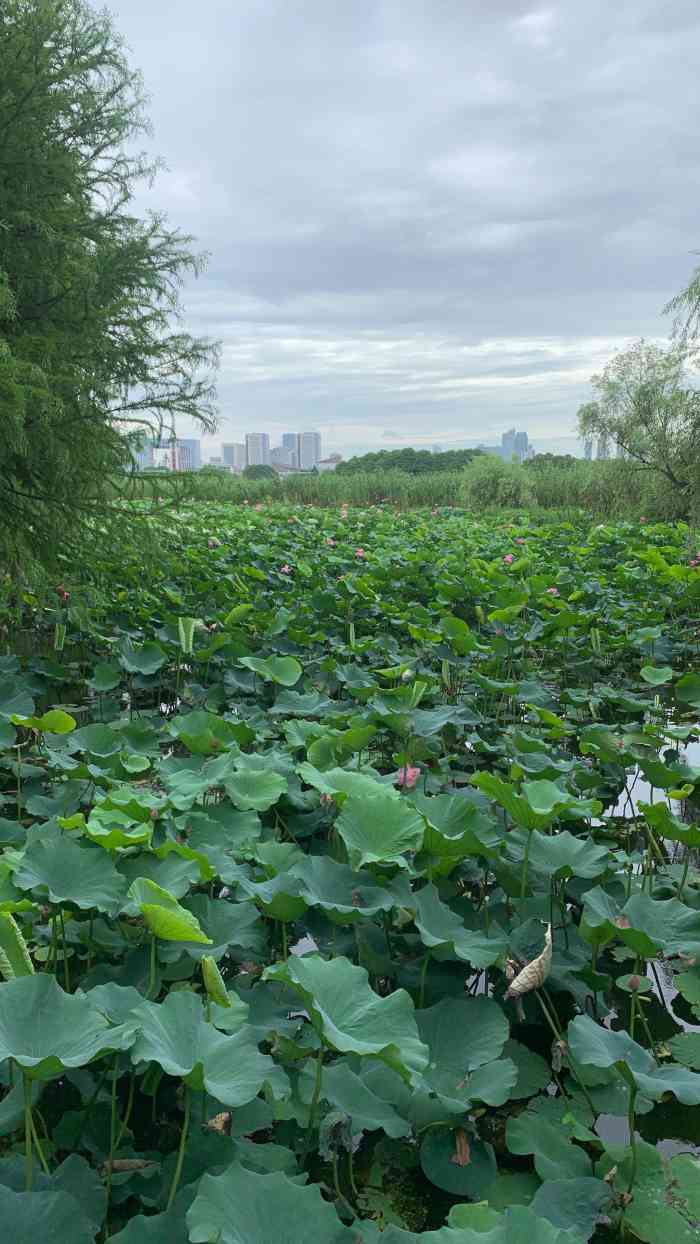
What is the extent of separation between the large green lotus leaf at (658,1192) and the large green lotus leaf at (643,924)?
28 centimetres

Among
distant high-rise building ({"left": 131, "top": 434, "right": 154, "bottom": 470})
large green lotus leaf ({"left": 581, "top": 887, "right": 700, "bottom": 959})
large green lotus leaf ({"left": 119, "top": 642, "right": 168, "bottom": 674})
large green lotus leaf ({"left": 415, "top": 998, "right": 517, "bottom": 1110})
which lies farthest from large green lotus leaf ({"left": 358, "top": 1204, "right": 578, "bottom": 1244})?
distant high-rise building ({"left": 131, "top": 434, "right": 154, "bottom": 470})

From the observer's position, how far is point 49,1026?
3.37 ft

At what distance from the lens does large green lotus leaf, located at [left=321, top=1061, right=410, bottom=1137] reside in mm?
1146

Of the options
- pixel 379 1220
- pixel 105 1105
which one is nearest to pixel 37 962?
pixel 105 1105

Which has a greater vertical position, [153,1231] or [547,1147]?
[153,1231]

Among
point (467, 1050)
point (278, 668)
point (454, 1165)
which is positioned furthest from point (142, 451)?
point (454, 1165)

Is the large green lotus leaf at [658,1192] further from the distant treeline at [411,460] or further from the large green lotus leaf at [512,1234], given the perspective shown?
the distant treeline at [411,460]

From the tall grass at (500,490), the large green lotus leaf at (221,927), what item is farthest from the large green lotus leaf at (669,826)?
the tall grass at (500,490)

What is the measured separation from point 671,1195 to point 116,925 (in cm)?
97

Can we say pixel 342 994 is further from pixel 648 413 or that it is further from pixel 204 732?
pixel 648 413

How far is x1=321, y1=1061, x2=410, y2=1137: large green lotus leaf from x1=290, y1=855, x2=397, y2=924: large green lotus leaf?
0.88 feet

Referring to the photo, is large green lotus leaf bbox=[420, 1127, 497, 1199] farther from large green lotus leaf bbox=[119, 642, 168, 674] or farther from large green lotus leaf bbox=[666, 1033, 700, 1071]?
large green lotus leaf bbox=[119, 642, 168, 674]

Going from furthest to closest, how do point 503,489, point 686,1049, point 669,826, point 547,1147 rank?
1. point 503,489
2. point 669,826
3. point 686,1049
4. point 547,1147

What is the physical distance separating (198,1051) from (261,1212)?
234mm
